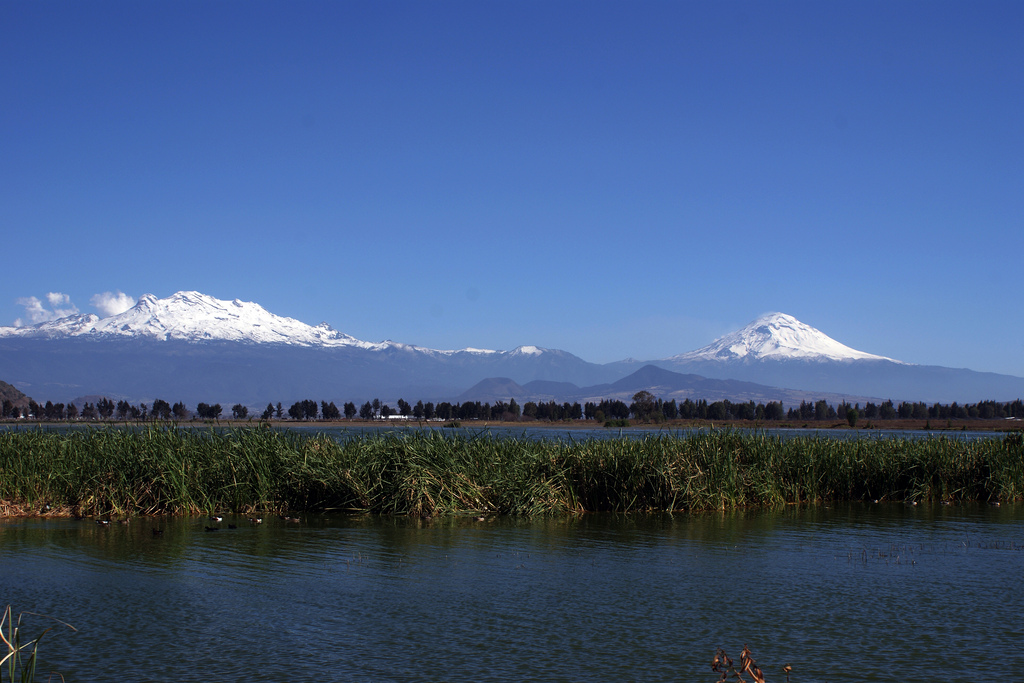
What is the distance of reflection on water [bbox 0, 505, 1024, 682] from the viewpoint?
34.4 feet

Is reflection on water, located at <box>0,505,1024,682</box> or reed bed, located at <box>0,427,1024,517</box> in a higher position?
reed bed, located at <box>0,427,1024,517</box>

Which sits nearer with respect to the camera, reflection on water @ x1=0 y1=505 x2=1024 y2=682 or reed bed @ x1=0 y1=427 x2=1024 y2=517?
reflection on water @ x1=0 y1=505 x2=1024 y2=682

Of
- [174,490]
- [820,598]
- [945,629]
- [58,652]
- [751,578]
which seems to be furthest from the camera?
[174,490]

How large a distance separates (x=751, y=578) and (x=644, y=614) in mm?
3328

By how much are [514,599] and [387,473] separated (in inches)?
418

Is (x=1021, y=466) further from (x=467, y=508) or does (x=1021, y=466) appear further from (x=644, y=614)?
(x=644, y=614)

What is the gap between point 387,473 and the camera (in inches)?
936

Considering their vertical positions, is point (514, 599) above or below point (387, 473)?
below

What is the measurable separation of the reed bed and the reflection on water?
1.76m

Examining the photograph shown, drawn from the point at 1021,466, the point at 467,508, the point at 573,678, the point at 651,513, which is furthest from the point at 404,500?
the point at 1021,466

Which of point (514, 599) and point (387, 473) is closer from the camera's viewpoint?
point (514, 599)

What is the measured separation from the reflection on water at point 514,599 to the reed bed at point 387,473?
1.76 meters

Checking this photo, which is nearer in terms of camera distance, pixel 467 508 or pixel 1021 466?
pixel 467 508

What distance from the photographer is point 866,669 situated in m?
10.2
